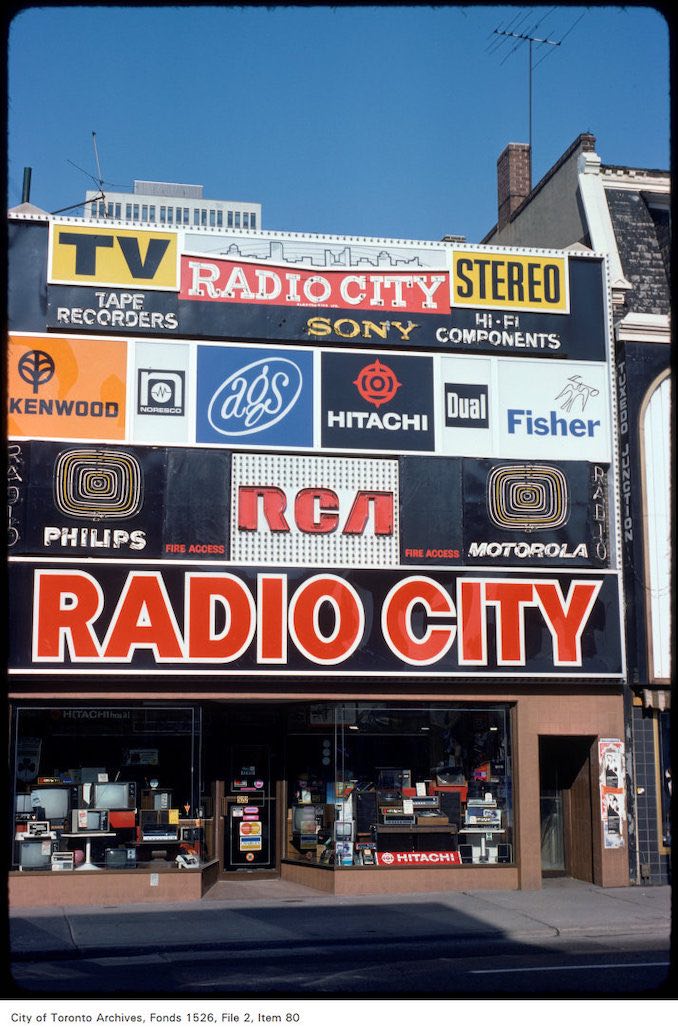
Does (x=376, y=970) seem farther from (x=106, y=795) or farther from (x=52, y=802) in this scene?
(x=52, y=802)

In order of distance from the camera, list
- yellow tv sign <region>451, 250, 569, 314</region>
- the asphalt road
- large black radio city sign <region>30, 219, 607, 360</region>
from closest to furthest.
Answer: the asphalt road → large black radio city sign <region>30, 219, 607, 360</region> → yellow tv sign <region>451, 250, 569, 314</region>

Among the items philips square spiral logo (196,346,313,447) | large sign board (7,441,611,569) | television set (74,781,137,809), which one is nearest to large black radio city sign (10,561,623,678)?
large sign board (7,441,611,569)

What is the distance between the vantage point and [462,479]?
68.6 ft

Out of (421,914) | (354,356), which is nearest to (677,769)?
(421,914)

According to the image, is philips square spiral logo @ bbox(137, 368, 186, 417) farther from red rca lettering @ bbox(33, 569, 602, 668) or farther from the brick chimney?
the brick chimney

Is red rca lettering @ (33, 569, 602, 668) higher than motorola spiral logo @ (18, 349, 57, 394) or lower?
lower

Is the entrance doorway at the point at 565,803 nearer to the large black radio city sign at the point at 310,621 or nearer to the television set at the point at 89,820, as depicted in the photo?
the large black radio city sign at the point at 310,621

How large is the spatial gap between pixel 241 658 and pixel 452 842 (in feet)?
16.0

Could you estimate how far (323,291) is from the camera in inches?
829

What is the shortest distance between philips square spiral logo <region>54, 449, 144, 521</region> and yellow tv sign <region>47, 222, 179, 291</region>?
9.93 ft

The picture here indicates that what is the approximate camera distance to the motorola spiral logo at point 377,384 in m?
20.9

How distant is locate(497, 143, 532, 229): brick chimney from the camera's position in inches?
1223

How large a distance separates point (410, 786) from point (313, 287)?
8867mm

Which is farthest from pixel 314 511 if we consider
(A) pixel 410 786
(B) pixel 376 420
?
(A) pixel 410 786
